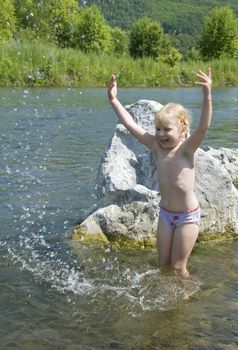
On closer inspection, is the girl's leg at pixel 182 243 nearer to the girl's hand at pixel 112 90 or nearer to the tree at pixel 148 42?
the girl's hand at pixel 112 90

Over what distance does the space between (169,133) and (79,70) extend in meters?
30.7

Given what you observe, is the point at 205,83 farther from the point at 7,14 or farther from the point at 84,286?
the point at 7,14

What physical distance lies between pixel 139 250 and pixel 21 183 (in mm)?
3586

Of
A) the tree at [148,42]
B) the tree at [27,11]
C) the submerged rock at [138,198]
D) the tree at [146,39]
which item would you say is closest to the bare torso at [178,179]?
the submerged rock at [138,198]

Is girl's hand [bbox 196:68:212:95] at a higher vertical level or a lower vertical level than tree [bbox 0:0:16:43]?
lower

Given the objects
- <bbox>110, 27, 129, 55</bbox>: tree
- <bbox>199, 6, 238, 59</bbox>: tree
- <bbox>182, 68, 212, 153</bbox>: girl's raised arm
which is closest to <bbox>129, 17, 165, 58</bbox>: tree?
<bbox>110, 27, 129, 55</bbox>: tree

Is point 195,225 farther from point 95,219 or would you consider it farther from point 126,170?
point 126,170

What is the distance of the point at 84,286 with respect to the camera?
535cm

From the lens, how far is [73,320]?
4.56 metres

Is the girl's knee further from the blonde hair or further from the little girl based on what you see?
the blonde hair

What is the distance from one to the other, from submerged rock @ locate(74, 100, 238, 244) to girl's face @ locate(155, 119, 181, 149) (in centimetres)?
159

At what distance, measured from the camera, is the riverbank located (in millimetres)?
28938

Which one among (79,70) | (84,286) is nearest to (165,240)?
(84,286)

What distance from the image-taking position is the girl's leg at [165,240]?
216 inches
